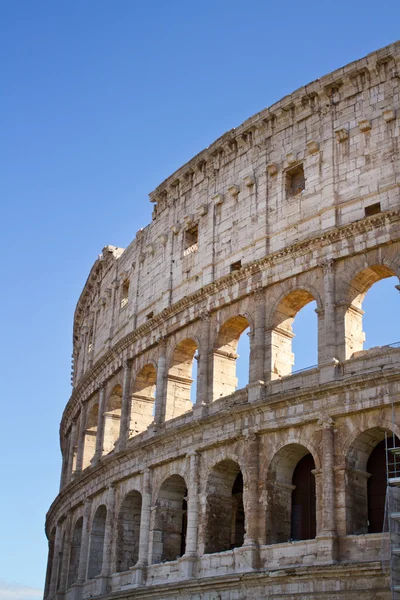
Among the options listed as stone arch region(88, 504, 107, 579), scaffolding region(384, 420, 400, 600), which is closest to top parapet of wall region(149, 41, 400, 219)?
scaffolding region(384, 420, 400, 600)

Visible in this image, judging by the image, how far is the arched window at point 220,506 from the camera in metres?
22.7

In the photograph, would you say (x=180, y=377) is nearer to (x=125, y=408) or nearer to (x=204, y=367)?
(x=204, y=367)

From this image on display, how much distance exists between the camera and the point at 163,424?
25656mm

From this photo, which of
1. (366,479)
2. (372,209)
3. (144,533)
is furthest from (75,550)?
(372,209)

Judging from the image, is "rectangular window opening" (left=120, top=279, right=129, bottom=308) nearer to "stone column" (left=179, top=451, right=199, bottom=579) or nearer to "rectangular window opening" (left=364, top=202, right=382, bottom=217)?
"stone column" (left=179, top=451, right=199, bottom=579)

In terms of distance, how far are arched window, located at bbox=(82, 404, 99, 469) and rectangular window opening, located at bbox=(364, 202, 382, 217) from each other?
46.3 feet

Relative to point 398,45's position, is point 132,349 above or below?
below

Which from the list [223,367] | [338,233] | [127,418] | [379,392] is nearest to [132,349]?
[127,418]

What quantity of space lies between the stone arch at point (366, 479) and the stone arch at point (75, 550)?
13213 mm

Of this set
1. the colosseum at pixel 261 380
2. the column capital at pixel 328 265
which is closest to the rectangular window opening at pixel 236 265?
the colosseum at pixel 261 380

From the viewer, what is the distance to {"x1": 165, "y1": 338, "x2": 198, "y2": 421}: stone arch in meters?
26.3

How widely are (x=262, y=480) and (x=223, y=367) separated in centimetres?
415

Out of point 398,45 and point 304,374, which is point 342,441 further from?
point 398,45

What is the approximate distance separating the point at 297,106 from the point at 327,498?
10757mm
